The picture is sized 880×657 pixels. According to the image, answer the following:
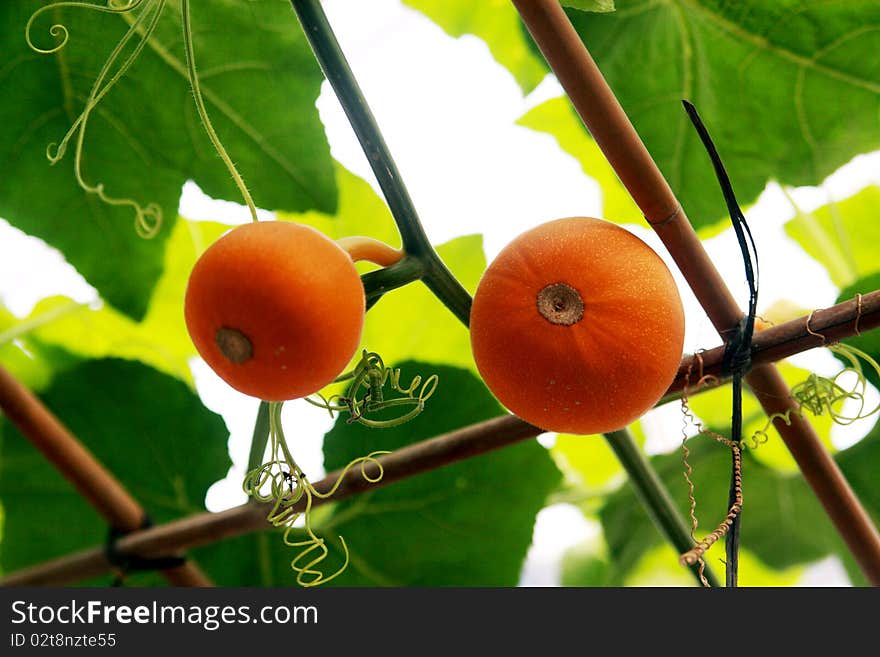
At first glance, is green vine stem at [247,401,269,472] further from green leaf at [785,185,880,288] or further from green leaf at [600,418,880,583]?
green leaf at [785,185,880,288]

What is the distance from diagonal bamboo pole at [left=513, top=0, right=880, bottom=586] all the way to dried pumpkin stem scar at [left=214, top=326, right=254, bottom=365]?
27cm

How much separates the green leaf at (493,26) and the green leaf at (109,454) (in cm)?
55

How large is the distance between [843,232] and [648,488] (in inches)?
19.0

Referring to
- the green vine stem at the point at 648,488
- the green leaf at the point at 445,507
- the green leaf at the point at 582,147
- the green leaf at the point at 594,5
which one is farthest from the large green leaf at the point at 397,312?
the green leaf at the point at 594,5

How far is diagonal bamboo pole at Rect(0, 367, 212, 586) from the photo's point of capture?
37.0 inches

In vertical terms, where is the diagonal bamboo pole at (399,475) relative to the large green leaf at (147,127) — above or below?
below

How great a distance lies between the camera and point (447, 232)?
43.7 inches

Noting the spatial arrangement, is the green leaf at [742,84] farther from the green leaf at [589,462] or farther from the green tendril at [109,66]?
the green leaf at [589,462]

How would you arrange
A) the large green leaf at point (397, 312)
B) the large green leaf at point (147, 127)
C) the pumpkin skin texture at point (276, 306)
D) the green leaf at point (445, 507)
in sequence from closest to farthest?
the pumpkin skin texture at point (276, 306)
the large green leaf at point (147, 127)
the green leaf at point (445, 507)
the large green leaf at point (397, 312)

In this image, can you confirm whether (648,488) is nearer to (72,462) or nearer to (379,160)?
(379,160)

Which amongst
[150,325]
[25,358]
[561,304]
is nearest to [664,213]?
[561,304]

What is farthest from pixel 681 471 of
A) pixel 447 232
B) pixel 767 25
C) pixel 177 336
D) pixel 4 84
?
pixel 4 84

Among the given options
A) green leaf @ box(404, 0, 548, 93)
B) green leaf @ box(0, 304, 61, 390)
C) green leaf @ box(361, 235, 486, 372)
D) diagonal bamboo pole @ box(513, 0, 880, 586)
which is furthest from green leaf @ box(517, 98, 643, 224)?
green leaf @ box(0, 304, 61, 390)

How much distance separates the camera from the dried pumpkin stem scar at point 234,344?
1.73 feet
